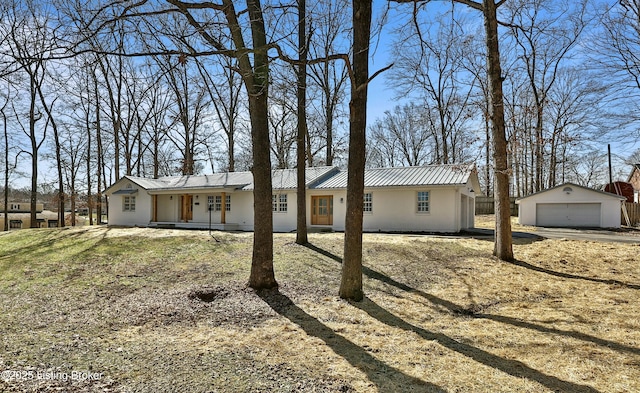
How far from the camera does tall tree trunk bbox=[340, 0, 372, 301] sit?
21.0ft

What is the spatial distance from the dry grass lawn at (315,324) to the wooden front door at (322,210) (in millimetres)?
8359

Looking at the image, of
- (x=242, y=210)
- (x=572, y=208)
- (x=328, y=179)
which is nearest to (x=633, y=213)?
(x=572, y=208)

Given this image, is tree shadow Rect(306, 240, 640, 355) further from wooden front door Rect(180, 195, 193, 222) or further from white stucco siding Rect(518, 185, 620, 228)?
wooden front door Rect(180, 195, 193, 222)

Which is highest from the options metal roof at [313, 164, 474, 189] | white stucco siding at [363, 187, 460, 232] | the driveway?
metal roof at [313, 164, 474, 189]

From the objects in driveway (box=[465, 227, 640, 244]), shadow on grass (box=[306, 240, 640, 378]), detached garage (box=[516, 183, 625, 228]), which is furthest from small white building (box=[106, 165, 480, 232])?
shadow on grass (box=[306, 240, 640, 378])

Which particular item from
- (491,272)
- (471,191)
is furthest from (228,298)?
(471,191)

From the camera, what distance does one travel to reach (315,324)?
17.5 ft

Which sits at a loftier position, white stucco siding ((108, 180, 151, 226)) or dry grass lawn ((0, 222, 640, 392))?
white stucco siding ((108, 180, 151, 226))

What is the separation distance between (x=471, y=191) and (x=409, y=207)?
474cm

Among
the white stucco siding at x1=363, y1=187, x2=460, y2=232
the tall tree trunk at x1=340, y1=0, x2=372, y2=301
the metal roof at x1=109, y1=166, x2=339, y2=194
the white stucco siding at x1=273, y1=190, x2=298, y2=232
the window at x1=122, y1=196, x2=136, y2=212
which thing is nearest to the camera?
the tall tree trunk at x1=340, y1=0, x2=372, y2=301

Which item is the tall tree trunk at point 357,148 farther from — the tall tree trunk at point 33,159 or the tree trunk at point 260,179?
the tall tree trunk at point 33,159

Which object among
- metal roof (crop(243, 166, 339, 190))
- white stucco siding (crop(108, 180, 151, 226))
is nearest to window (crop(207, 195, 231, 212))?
metal roof (crop(243, 166, 339, 190))

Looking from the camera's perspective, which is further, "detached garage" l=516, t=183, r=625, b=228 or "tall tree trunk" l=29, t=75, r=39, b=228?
"tall tree trunk" l=29, t=75, r=39, b=228

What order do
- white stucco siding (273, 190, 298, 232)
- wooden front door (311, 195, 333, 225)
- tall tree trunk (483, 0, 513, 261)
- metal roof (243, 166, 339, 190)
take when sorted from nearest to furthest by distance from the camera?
tall tree trunk (483, 0, 513, 261) < wooden front door (311, 195, 333, 225) < white stucco siding (273, 190, 298, 232) < metal roof (243, 166, 339, 190)
